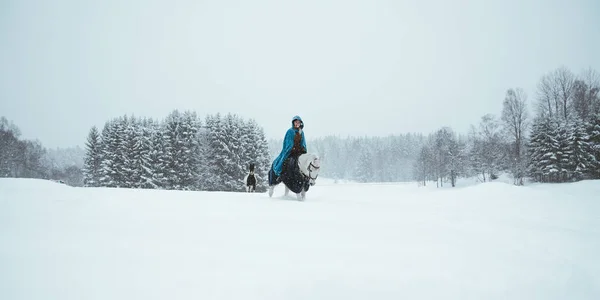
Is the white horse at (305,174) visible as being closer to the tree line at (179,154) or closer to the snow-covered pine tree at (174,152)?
the tree line at (179,154)

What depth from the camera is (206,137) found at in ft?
132

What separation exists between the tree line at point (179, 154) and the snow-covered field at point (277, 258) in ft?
109

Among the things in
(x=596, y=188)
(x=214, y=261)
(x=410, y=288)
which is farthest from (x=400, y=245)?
(x=596, y=188)

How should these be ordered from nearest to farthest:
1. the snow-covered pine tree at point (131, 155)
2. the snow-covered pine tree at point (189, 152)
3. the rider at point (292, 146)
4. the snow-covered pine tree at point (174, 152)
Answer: the rider at point (292, 146), the snow-covered pine tree at point (131, 155), the snow-covered pine tree at point (174, 152), the snow-covered pine tree at point (189, 152)

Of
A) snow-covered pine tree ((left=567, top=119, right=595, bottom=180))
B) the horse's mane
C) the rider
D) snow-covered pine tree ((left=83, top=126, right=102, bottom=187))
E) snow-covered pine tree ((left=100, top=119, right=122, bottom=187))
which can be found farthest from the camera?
snow-covered pine tree ((left=83, top=126, right=102, bottom=187))

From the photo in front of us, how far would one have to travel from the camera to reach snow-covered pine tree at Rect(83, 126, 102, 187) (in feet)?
130

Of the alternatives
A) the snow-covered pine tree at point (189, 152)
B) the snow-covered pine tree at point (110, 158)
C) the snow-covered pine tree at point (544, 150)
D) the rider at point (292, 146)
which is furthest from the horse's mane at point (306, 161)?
the snow-covered pine tree at point (544, 150)

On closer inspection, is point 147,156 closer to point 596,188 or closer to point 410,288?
point 410,288

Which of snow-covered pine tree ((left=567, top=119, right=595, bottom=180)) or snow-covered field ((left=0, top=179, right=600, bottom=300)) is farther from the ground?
snow-covered pine tree ((left=567, top=119, right=595, bottom=180))

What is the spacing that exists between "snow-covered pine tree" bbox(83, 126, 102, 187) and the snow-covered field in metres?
45.7

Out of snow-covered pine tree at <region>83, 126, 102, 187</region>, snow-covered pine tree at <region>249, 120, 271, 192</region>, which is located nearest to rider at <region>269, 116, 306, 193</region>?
snow-covered pine tree at <region>249, 120, 271, 192</region>

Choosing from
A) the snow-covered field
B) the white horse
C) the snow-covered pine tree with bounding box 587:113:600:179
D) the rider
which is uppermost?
the snow-covered pine tree with bounding box 587:113:600:179

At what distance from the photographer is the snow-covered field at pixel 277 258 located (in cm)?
171

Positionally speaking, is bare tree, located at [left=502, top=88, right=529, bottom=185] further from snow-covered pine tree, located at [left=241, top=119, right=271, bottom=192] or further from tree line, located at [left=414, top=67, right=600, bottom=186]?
snow-covered pine tree, located at [left=241, top=119, right=271, bottom=192]
